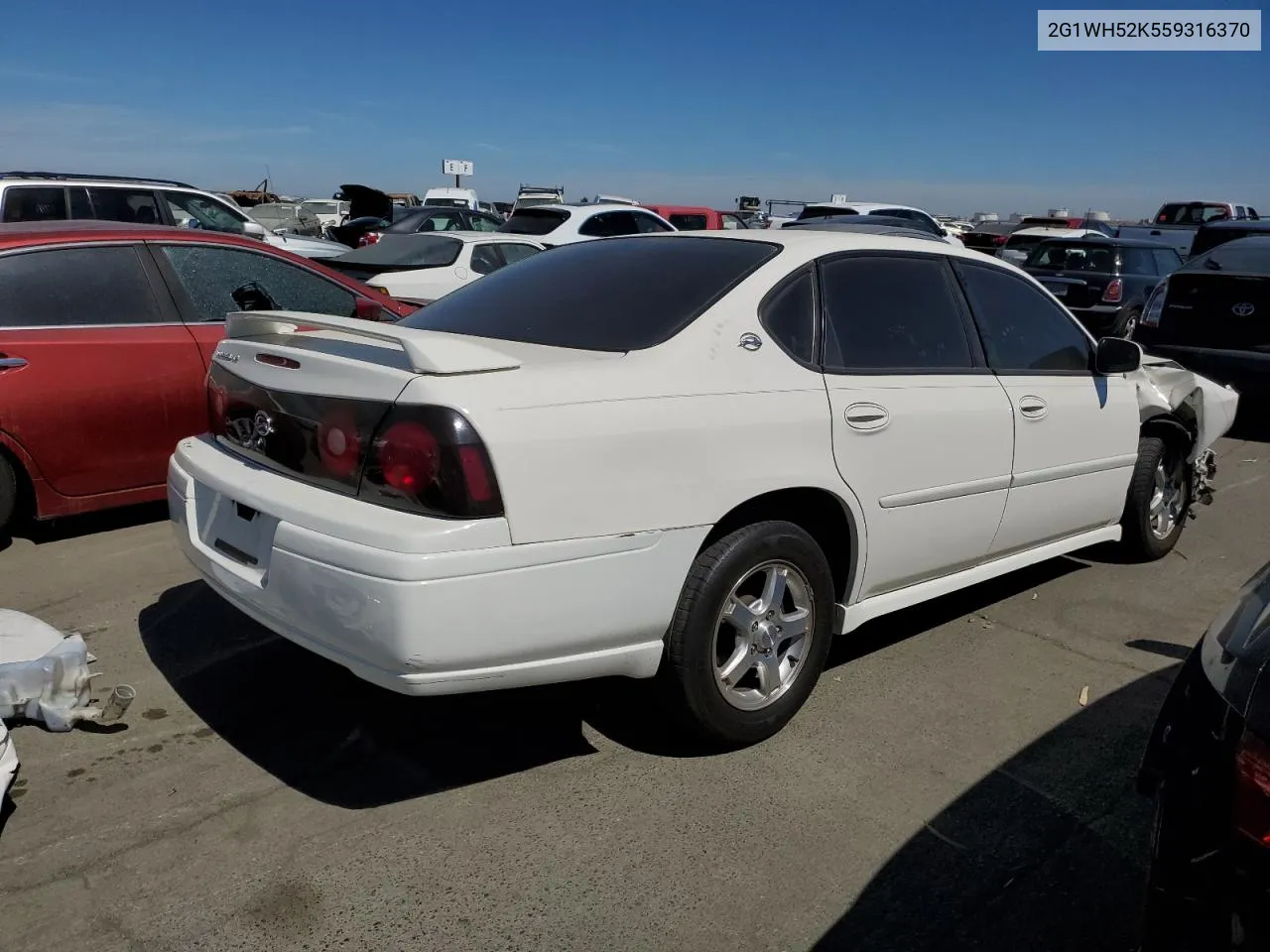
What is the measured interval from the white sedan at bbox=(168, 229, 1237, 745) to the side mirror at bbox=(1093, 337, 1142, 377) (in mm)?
11

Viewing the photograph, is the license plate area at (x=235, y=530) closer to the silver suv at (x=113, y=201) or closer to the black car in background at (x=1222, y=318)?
the silver suv at (x=113, y=201)

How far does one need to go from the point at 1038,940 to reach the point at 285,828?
6.25ft

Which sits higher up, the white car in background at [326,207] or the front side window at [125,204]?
the white car in background at [326,207]

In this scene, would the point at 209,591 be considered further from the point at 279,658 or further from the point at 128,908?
the point at 128,908

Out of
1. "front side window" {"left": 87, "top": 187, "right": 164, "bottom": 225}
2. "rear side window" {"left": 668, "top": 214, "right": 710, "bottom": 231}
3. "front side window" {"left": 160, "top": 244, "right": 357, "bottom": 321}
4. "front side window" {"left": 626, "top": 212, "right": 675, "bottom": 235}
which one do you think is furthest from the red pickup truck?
"front side window" {"left": 160, "top": 244, "right": 357, "bottom": 321}

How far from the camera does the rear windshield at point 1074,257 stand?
41.6 feet

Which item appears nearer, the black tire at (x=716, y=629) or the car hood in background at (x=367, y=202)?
the black tire at (x=716, y=629)

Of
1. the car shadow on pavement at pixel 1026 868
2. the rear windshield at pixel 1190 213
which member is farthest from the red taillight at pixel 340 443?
the rear windshield at pixel 1190 213

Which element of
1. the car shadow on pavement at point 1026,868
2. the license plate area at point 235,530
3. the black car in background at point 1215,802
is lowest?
the car shadow on pavement at point 1026,868

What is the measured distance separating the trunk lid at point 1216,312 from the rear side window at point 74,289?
7711mm

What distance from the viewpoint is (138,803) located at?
2873mm

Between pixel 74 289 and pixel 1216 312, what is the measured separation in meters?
8.14

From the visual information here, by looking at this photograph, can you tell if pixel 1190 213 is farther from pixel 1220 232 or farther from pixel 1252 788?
pixel 1252 788

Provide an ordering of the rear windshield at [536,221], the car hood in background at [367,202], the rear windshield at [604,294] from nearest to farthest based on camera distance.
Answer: the rear windshield at [604,294] → the rear windshield at [536,221] → the car hood in background at [367,202]
